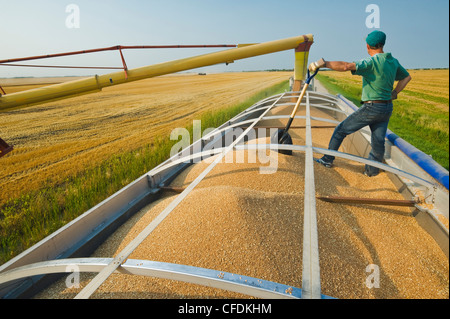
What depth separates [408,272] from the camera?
2041 mm

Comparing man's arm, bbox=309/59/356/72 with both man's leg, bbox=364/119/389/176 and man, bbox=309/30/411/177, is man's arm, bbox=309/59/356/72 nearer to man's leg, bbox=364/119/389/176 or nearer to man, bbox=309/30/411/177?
man, bbox=309/30/411/177

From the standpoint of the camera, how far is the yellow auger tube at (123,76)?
287 cm

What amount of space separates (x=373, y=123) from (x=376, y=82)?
1.97ft

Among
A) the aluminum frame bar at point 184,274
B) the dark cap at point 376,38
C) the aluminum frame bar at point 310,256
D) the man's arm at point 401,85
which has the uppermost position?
the dark cap at point 376,38

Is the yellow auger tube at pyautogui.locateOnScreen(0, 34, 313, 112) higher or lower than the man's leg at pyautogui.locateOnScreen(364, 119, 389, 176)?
higher

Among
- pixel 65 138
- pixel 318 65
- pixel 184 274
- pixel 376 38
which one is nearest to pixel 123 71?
pixel 318 65

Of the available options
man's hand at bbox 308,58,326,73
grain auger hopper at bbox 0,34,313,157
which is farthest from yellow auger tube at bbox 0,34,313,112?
man's hand at bbox 308,58,326,73

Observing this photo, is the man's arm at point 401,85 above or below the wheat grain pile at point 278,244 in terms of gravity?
above

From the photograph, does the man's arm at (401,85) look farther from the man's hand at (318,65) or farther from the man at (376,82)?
the man's hand at (318,65)

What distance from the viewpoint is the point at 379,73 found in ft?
9.40

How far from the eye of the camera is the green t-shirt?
9.23ft

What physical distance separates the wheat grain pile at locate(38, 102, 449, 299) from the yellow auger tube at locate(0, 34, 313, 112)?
1710 mm

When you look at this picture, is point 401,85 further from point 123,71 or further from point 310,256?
point 123,71

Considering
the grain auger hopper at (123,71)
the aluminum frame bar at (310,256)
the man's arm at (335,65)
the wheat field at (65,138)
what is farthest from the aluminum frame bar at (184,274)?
the wheat field at (65,138)
